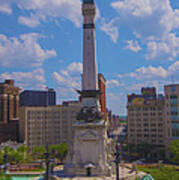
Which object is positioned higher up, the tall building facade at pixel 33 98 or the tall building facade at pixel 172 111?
the tall building facade at pixel 33 98

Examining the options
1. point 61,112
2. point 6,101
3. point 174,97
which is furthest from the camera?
point 6,101

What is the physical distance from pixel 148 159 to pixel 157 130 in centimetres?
1086

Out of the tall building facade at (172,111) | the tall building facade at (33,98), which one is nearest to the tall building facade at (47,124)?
the tall building facade at (172,111)

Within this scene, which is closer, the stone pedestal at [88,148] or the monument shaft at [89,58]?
the stone pedestal at [88,148]

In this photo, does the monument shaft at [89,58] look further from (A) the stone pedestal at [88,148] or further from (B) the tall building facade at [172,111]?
(B) the tall building facade at [172,111]

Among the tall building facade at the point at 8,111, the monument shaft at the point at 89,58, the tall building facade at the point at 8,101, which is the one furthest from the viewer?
the tall building facade at the point at 8,101

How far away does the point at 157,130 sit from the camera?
86.4m

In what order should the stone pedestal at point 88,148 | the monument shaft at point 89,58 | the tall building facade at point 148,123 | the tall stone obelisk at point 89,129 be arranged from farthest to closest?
the tall building facade at point 148,123 → the monument shaft at point 89,58 → the stone pedestal at point 88,148 → the tall stone obelisk at point 89,129

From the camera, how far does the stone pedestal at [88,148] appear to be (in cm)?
4597

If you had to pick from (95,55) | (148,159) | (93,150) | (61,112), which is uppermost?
(95,55)

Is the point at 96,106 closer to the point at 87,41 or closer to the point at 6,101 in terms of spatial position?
the point at 87,41

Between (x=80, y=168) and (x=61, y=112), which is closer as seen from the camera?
(x=80, y=168)

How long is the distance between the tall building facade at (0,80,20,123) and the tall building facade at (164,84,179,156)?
6047 cm

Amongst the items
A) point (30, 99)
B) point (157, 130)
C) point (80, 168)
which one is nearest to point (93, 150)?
point (80, 168)
